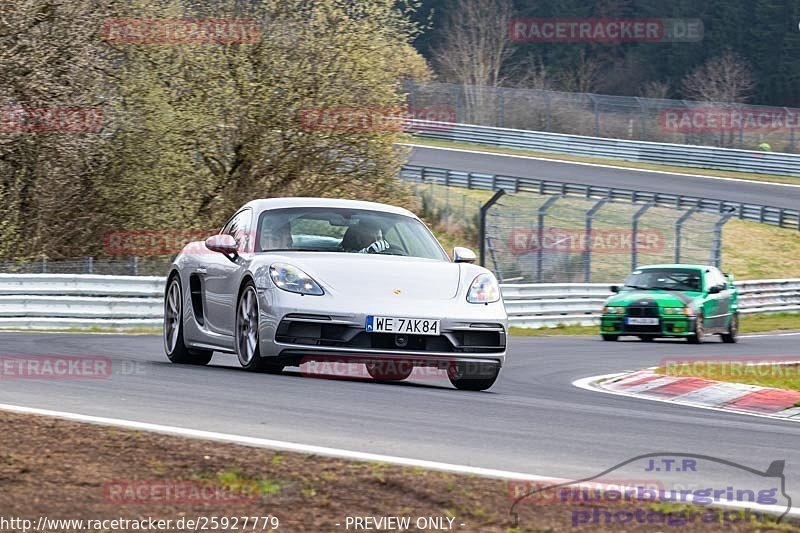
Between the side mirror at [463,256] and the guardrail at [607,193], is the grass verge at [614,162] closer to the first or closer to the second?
the guardrail at [607,193]

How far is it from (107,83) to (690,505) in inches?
867

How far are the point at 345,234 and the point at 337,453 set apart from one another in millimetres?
4456

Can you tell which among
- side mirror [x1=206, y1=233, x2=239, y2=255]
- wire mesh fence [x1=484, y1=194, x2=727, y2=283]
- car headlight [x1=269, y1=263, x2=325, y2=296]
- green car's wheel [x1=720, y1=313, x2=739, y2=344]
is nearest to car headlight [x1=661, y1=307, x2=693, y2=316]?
green car's wheel [x1=720, y1=313, x2=739, y2=344]

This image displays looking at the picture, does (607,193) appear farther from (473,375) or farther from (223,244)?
(223,244)

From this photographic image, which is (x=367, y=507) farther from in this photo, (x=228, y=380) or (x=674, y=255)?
(x=674, y=255)

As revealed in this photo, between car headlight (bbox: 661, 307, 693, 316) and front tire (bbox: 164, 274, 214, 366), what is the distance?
36.9 feet

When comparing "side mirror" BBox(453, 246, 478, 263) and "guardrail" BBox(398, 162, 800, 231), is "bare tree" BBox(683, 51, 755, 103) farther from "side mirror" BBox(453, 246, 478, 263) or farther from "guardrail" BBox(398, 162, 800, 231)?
"side mirror" BBox(453, 246, 478, 263)

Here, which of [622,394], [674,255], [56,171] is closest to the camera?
[622,394]

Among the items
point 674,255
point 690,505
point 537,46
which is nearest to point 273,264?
point 690,505

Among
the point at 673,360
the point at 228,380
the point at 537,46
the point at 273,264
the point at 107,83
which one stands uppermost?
the point at 537,46

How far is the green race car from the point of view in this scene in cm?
2120

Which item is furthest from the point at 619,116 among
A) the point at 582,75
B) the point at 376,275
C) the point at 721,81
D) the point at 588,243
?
the point at 376,275

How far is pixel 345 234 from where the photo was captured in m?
10.3

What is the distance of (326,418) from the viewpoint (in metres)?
7.38
